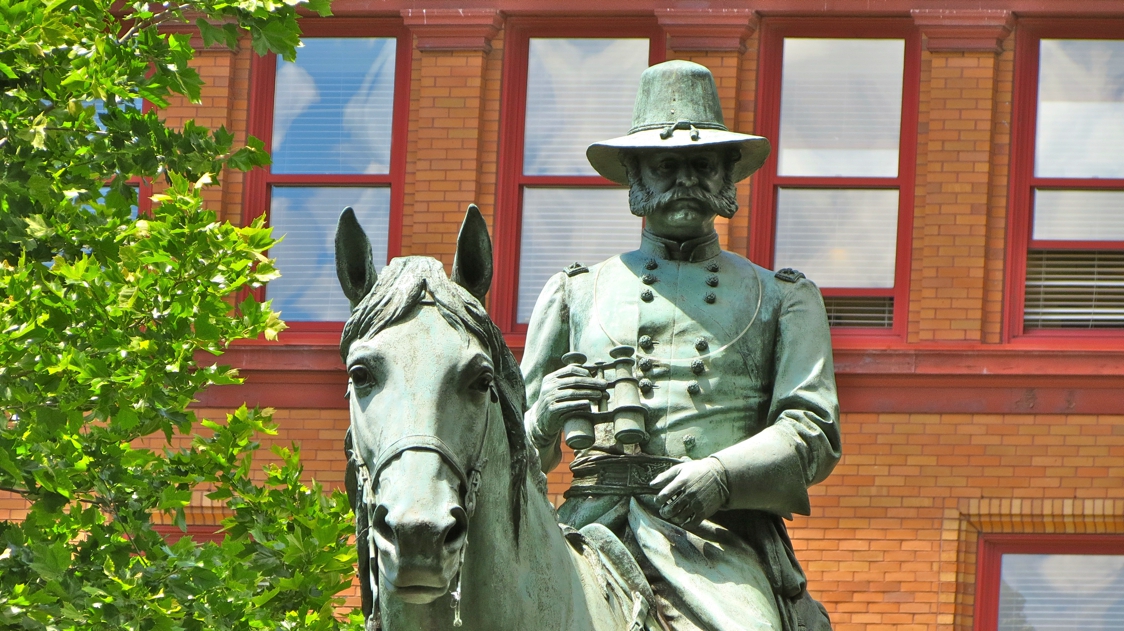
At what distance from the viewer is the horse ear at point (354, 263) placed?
4.77 m

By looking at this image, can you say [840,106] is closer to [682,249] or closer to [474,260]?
[682,249]

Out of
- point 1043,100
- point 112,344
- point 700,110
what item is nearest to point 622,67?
point 1043,100

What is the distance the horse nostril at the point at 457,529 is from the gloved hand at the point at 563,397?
134cm

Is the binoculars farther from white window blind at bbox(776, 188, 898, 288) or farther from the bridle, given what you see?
white window blind at bbox(776, 188, 898, 288)

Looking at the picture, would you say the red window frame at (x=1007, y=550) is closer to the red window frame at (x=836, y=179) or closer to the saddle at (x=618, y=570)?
the red window frame at (x=836, y=179)

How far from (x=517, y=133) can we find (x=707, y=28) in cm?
198

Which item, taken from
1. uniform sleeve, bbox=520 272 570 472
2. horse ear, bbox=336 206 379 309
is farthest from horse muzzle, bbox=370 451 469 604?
uniform sleeve, bbox=520 272 570 472

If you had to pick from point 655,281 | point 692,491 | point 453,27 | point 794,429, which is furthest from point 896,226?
point 692,491

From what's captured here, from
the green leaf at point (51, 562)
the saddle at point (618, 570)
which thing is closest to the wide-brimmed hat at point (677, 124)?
the saddle at point (618, 570)

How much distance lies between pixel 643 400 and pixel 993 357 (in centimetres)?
1245

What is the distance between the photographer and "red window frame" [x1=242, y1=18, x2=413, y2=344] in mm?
19969

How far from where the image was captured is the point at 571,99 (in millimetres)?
20000

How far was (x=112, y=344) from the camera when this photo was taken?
1128 cm

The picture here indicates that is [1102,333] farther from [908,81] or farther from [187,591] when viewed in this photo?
[187,591]
